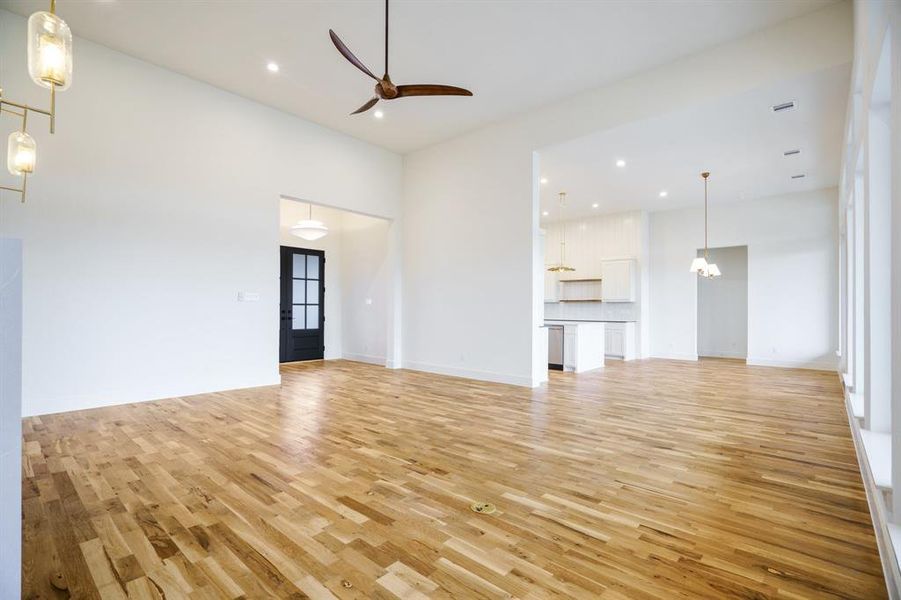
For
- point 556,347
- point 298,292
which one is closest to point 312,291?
point 298,292

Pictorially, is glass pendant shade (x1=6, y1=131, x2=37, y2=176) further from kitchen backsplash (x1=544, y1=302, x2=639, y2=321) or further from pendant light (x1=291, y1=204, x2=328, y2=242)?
kitchen backsplash (x1=544, y1=302, x2=639, y2=321)

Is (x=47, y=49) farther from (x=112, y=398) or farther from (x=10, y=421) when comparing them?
(x=112, y=398)

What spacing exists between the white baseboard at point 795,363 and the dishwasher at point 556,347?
15.0ft

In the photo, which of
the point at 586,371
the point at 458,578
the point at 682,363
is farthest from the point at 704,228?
the point at 458,578

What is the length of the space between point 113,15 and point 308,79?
78.3 inches

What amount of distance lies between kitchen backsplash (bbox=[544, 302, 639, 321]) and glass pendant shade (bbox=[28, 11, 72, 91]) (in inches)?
421

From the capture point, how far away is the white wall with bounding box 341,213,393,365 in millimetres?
Answer: 8641

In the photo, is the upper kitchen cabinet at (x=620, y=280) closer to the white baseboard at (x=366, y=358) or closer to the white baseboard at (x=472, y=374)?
the white baseboard at (x=472, y=374)

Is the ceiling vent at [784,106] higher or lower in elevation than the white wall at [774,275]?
higher

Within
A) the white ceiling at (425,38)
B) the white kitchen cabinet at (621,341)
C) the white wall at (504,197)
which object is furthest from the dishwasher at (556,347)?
the white ceiling at (425,38)

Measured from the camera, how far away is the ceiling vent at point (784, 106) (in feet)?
15.9

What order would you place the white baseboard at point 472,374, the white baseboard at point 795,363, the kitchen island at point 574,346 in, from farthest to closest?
1. the white baseboard at point 795,363
2. the kitchen island at point 574,346
3. the white baseboard at point 472,374

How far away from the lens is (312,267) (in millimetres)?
9219

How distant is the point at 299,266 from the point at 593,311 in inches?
296
